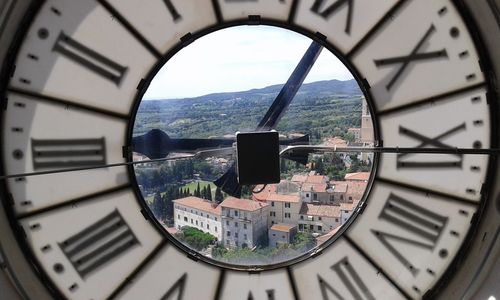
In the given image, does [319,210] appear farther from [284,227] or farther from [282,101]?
[282,101]

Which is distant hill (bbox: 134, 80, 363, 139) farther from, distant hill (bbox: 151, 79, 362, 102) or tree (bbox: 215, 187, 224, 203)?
tree (bbox: 215, 187, 224, 203)

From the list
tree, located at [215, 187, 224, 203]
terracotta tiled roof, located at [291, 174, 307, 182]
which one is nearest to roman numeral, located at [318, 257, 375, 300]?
terracotta tiled roof, located at [291, 174, 307, 182]

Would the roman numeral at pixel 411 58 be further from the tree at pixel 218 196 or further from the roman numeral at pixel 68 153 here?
the roman numeral at pixel 68 153

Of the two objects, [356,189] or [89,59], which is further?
[356,189]

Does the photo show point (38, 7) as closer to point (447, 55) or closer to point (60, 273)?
point (60, 273)

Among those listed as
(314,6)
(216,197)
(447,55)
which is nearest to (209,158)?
(216,197)

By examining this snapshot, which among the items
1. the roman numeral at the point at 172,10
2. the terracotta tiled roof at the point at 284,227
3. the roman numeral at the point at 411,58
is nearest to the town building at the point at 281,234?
the terracotta tiled roof at the point at 284,227

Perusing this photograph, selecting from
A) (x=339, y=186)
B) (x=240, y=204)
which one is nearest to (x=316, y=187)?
(x=339, y=186)
